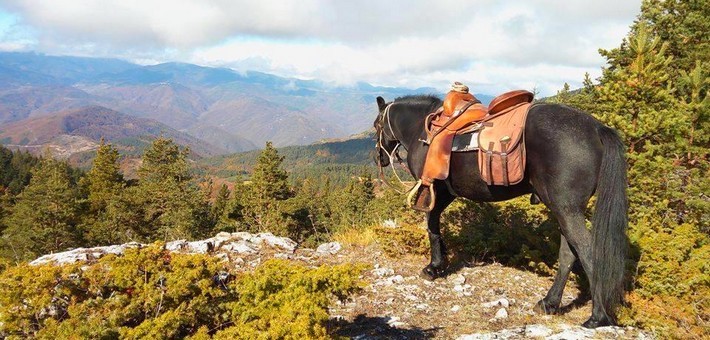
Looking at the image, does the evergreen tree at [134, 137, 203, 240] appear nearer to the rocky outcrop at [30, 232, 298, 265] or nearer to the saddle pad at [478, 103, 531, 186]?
the rocky outcrop at [30, 232, 298, 265]

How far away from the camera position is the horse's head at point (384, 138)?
22.7ft

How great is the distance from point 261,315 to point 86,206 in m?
44.0

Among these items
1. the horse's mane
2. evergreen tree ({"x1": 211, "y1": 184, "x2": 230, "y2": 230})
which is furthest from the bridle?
evergreen tree ({"x1": 211, "y1": 184, "x2": 230, "y2": 230})

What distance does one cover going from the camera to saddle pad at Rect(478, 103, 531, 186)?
466 centimetres

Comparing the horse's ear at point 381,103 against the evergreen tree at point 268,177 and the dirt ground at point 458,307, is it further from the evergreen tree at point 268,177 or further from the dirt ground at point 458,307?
the evergreen tree at point 268,177

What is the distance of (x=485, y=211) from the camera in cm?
846

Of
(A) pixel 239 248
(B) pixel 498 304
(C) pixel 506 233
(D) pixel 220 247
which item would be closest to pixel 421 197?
(B) pixel 498 304

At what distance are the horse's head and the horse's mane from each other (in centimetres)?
31

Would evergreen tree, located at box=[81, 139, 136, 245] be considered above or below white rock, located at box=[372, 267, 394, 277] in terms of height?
below

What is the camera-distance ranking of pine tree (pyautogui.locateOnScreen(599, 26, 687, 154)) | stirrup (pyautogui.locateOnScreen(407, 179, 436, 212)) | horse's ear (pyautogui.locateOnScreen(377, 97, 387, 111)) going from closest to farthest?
stirrup (pyautogui.locateOnScreen(407, 179, 436, 212)) → pine tree (pyautogui.locateOnScreen(599, 26, 687, 154)) → horse's ear (pyautogui.locateOnScreen(377, 97, 387, 111))

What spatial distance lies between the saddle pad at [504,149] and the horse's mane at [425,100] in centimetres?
154

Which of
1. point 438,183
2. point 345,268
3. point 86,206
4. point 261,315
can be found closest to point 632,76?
point 438,183

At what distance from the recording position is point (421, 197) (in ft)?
19.2

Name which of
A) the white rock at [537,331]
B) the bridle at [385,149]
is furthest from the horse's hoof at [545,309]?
the bridle at [385,149]
